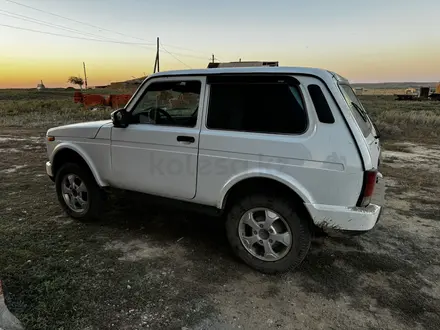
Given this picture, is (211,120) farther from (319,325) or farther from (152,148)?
(319,325)

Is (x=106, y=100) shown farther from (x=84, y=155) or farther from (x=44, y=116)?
(x=84, y=155)

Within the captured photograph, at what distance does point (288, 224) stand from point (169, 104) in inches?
73.6

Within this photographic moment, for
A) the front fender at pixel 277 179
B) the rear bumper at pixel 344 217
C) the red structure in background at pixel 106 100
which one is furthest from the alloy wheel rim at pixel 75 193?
the red structure in background at pixel 106 100

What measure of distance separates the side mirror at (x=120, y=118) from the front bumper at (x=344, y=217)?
225 cm

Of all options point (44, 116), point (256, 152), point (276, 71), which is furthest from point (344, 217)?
point (44, 116)

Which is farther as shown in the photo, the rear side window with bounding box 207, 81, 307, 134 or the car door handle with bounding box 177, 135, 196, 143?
the car door handle with bounding box 177, 135, 196, 143

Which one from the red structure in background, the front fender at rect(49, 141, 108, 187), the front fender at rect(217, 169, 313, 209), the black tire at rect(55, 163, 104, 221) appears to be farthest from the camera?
the red structure in background

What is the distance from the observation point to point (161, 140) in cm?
364

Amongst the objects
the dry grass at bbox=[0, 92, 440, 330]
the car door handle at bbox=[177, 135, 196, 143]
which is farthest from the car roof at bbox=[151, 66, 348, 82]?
the dry grass at bbox=[0, 92, 440, 330]

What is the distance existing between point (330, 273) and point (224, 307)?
1.21m

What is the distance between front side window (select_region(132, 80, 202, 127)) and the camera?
11.7 feet

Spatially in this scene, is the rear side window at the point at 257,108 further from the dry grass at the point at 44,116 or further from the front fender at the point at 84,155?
the dry grass at the point at 44,116

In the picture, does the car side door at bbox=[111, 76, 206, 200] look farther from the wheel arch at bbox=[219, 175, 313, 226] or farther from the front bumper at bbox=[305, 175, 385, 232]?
the front bumper at bbox=[305, 175, 385, 232]

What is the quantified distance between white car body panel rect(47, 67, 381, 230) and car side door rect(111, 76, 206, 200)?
0.01m
